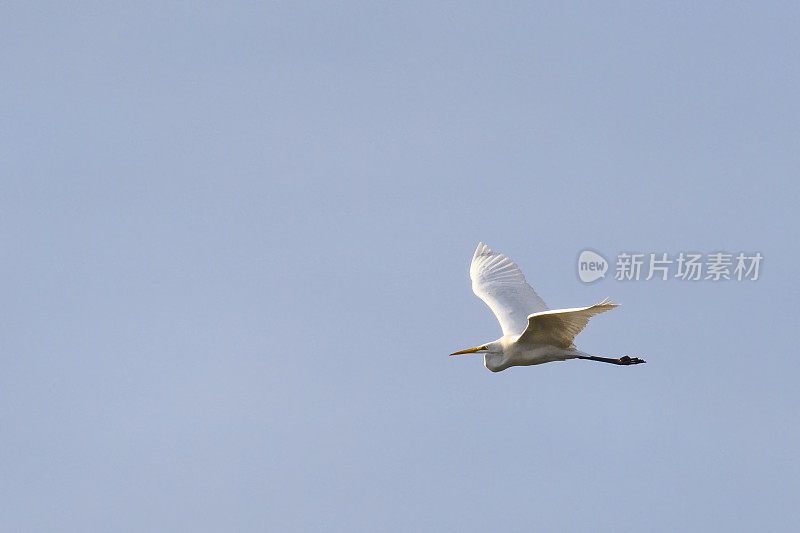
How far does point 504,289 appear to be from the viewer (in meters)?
30.6

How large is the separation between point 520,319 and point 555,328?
3475 millimetres

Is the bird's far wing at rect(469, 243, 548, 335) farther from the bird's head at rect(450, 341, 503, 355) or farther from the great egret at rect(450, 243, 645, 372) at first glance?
the bird's head at rect(450, 341, 503, 355)

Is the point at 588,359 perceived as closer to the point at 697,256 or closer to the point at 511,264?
the point at 511,264

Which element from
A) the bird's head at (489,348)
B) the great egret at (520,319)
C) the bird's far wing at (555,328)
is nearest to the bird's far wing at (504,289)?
the great egret at (520,319)

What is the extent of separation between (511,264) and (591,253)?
2290 millimetres

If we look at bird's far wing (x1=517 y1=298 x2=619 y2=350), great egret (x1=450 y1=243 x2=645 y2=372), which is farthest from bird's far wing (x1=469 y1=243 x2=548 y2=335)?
bird's far wing (x1=517 y1=298 x2=619 y2=350)

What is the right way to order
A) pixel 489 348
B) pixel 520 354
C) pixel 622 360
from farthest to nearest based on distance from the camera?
pixel 622 360, pixel 489 348, pixel 520 354

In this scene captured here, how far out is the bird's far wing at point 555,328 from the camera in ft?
81.2

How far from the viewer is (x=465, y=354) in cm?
2847

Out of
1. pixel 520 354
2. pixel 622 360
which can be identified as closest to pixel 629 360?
pixel 622 360

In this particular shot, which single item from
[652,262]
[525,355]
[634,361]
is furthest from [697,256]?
[525,355]

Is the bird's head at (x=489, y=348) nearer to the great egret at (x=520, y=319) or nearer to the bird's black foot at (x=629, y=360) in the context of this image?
the great egret at (x=520, y=319)

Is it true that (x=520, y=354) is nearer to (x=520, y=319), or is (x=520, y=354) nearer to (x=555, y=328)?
(x=555, y=328)

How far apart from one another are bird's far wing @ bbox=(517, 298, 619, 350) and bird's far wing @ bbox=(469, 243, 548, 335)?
1.92 m
